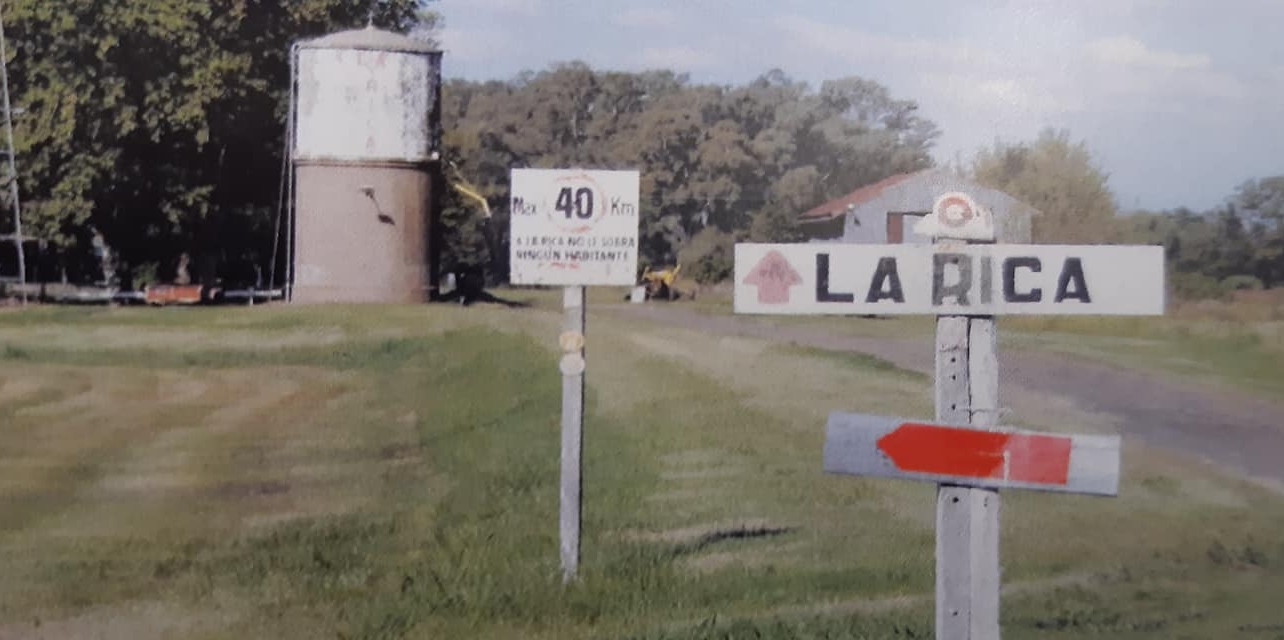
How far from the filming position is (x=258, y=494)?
6246 mm

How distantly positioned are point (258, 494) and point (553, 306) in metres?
1.53

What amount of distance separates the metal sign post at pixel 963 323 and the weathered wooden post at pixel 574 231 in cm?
183

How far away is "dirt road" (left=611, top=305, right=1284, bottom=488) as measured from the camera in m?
6.23

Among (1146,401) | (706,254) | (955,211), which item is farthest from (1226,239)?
(955,211)

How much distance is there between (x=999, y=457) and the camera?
10.5 ft

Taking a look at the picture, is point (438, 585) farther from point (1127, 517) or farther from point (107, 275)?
point (1127, 517)

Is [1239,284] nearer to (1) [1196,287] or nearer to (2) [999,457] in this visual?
(1) [1196,287]

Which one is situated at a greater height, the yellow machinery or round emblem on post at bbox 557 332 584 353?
the yellow machinery

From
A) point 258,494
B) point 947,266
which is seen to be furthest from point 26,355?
point 947,266

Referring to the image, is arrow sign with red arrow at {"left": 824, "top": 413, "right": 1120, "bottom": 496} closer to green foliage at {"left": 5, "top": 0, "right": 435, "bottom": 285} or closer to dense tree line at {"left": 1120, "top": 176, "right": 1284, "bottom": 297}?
dense tree line at {"left": 1120, "top": 176, "right": 1284, "bottom": 297}

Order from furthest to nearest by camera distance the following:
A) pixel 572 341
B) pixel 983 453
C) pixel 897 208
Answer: pixel 897 208
pixel 572 341
pixel 983 453

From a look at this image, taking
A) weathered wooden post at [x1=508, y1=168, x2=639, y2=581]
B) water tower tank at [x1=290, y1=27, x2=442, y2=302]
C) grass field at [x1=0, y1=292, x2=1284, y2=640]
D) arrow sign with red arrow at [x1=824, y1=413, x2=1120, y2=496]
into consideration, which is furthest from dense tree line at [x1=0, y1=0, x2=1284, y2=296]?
arrow sign with red arrow at [x1=824, y1=413, x2=1120, y2=496]

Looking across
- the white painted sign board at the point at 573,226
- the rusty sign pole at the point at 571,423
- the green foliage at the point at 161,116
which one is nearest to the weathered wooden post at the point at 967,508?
the white painted sign board at the point at 573,226

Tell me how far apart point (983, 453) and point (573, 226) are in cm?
235
